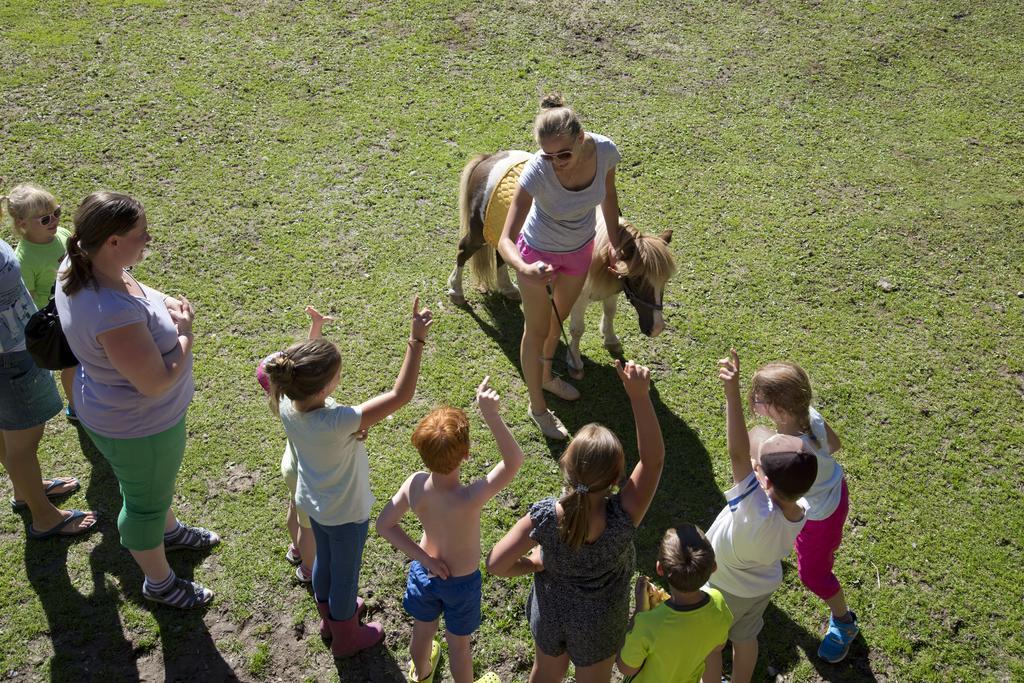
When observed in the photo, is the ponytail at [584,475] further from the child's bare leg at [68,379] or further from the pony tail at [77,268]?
the child's bare leg at [68,379]

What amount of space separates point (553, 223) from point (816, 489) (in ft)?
6.54

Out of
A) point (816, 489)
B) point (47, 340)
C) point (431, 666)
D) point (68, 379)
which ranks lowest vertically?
point (431, 666)

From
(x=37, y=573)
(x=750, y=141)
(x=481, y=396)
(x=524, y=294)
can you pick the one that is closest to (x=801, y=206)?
(x=750, y=141)

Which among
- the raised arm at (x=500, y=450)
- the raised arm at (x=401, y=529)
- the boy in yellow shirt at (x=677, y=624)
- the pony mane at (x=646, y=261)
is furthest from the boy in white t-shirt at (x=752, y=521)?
the pony mane at (x=646, y=261)

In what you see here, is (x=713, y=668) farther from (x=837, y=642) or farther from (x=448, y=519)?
(x=448, y=519)

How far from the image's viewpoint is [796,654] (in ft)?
12.2

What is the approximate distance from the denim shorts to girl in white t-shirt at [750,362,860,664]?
3502 millimetres

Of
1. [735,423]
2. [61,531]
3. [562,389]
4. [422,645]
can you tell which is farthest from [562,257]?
[61,531]

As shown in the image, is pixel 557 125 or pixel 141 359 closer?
pixel 141 359

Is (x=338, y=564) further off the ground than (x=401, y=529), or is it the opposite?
(x=401, y=529)

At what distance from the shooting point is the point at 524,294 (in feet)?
14.8

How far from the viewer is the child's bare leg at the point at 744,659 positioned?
11.0 ft

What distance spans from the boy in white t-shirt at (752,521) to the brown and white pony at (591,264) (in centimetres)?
183

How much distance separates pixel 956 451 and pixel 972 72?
581 cm
